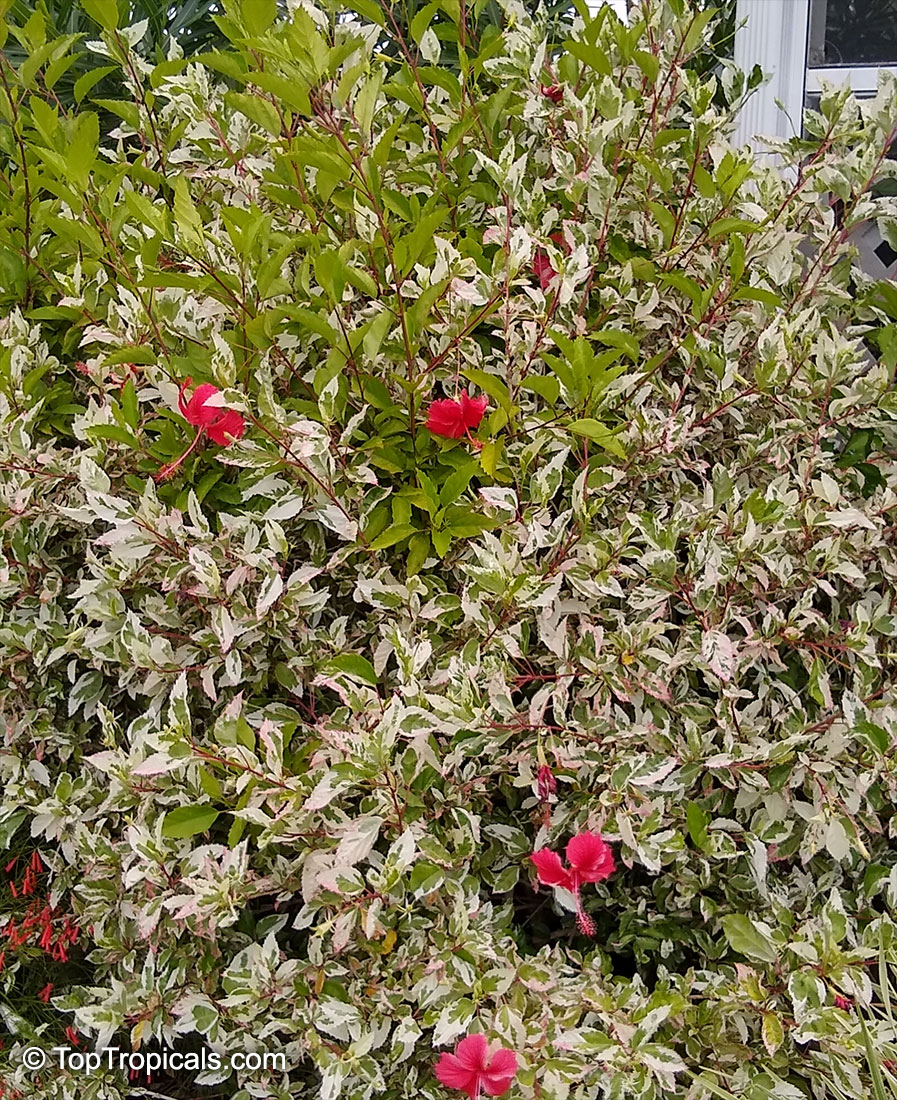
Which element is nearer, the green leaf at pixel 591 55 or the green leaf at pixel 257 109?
the green leaf at pixel 257 109

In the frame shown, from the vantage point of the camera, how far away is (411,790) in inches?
48.1

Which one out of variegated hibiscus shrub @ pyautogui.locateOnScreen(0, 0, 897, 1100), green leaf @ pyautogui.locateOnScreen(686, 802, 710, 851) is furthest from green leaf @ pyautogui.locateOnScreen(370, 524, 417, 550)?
green leaf @ pyautogui.locateOnScreen(686, 802, 710, 851)

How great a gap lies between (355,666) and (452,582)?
0.87ft

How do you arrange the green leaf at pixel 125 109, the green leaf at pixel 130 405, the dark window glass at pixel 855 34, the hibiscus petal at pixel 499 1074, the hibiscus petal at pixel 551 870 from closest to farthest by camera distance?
the hibiscus petal at pixel 499 1074 → the hibiscus petal at pixel 551 870 → the green leaf at pixel 130 405 → the green leaf at pixel 125 109 → the dark window glass at pixel 855 34

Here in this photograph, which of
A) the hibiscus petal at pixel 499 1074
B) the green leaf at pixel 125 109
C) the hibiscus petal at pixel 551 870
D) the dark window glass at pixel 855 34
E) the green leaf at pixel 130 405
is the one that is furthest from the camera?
the dark window glass at pixel 855 34

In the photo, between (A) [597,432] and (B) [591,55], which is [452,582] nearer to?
(A) [597,432]

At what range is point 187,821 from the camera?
1162mm

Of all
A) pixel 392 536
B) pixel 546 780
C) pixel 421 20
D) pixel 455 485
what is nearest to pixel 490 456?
pixel 455 485

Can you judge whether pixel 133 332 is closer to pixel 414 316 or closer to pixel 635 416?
pixel 414 316

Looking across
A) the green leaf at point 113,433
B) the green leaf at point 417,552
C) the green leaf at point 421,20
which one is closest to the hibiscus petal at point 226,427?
the green leaf at point 113,433

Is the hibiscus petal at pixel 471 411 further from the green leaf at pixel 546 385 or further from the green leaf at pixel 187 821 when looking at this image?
the green leaf at pixel 187 821

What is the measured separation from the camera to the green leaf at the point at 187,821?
115cm

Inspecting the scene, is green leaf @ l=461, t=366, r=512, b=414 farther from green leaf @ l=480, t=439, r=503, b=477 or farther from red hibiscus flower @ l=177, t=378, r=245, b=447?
red hibiscus flower @ l=177, t=378, r=245, b=447

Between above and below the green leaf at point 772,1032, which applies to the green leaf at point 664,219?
above
